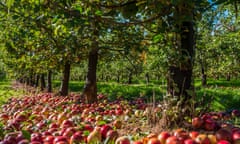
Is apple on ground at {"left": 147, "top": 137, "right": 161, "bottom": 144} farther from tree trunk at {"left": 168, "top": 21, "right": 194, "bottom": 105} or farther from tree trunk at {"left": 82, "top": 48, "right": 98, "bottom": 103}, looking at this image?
tree trunk at {"left": 82, "top": 48, "right": 98, "bottom": 103}

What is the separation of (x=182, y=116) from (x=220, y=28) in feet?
77.8

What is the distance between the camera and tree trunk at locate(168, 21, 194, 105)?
4.69 metres

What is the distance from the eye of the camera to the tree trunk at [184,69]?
15.4ft

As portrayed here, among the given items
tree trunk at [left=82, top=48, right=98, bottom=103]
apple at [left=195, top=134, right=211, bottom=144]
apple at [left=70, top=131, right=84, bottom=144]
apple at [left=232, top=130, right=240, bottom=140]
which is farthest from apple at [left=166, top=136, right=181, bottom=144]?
tree trunk at [left=82, top=48, right=98, bottom=103]

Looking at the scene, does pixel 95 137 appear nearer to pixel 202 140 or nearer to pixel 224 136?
pixel 202 140

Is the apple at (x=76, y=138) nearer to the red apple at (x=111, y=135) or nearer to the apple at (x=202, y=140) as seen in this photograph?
the red apple at (x=111, y=135)

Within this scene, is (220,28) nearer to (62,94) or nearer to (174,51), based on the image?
(62,94)

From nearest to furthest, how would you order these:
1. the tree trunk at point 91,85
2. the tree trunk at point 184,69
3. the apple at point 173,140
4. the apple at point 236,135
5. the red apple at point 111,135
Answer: the apple at point 173,140, the apple at point 236,135, the red apple at point 111,135, the tree trunk at point 184,69, the tree trunk at point 91,85

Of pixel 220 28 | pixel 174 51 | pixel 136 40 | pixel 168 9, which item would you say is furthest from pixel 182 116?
pixel 220 28

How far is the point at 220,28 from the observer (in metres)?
26.5

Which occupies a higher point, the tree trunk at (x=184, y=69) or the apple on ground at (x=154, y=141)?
the tree trunk at (x=184, y=69)

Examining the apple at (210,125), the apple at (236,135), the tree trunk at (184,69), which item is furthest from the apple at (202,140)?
the tree trunk at (184,69)

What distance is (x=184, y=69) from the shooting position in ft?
15.6

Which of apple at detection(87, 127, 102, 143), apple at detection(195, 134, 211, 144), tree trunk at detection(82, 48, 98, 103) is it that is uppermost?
tree trunk at detection(82, 48, 98, 103)
